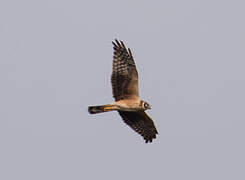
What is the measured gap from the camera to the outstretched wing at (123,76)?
21188mm

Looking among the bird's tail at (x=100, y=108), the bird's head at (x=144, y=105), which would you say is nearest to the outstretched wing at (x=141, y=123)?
the bird's head at (x=144, y=105)

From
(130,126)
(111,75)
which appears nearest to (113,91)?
(111,75)

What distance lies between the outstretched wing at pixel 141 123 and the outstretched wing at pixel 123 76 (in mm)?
1244

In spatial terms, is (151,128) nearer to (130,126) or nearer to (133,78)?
(130,126)

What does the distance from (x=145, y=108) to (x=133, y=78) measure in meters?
1.10

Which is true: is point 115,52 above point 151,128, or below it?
Result: above

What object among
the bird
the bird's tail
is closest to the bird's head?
the bird

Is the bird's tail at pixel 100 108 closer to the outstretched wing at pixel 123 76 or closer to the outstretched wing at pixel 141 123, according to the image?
the outstretched wing at pixel 123 76

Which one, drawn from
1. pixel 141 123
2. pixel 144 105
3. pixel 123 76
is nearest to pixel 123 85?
pixel 123 76

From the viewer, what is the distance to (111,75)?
70.3 ft

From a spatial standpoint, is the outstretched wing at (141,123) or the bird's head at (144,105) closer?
the bird's head at (144,105)

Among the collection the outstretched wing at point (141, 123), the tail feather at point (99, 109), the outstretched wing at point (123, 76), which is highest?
the outstretched wing at point (123, 76)

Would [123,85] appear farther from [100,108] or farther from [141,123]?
[141,123]

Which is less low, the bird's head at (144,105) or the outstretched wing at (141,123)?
the bird's head at (144,105)
